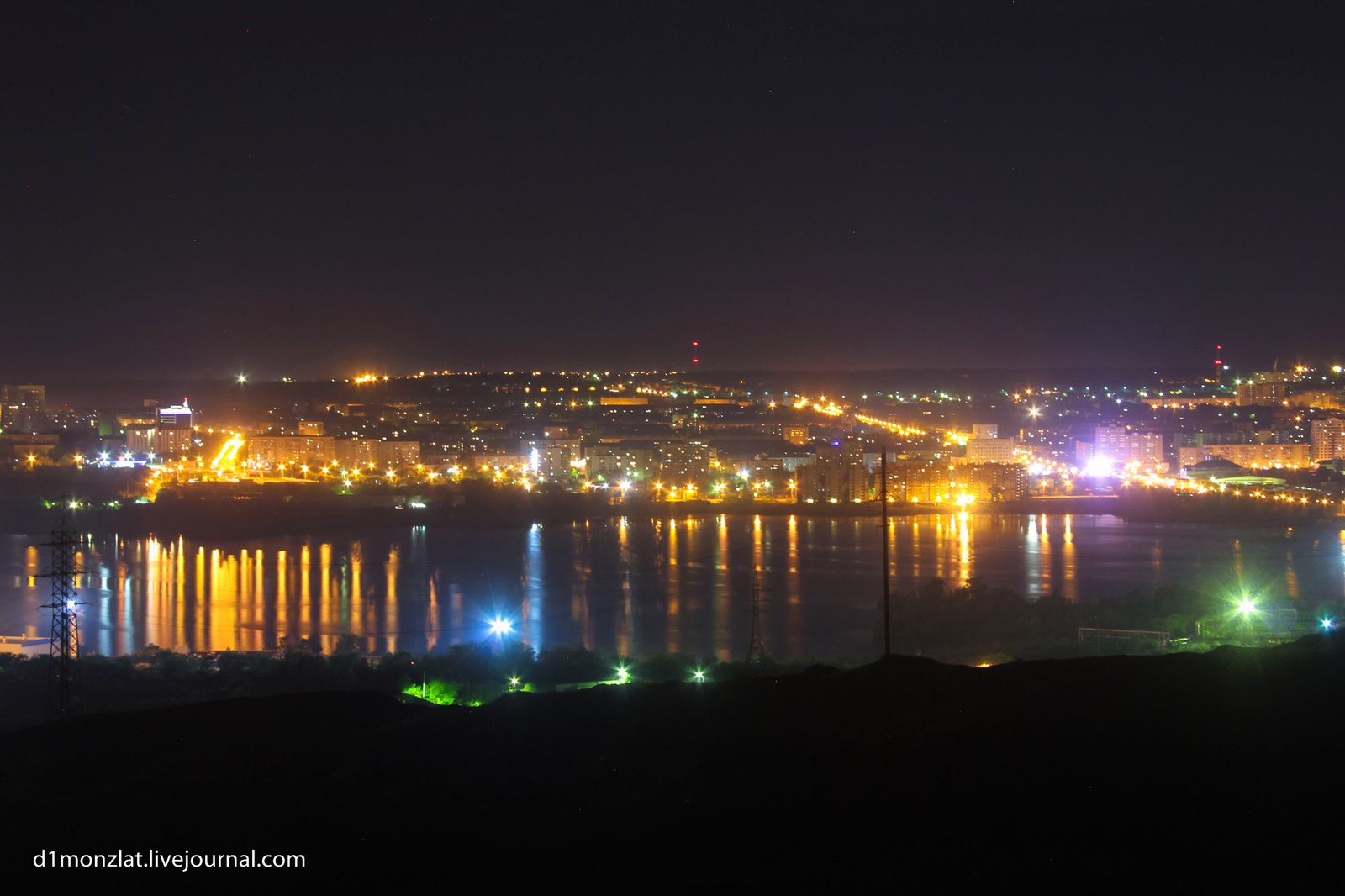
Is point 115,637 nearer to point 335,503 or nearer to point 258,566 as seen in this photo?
point 258,566

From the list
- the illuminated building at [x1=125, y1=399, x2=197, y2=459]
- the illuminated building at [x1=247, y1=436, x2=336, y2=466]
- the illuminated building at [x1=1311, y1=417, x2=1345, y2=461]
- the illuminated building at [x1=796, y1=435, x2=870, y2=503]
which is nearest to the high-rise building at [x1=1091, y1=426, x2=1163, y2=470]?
the illuminated building at [x1=1311, y1=417, x2=1345, y2=461]

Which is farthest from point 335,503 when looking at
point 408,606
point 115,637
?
point 115,637

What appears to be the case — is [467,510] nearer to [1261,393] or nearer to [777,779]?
[777,779]

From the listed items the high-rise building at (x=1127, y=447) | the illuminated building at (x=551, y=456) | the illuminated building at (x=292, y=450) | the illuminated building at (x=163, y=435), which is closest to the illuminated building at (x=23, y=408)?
the illuminated building at (x=163, y=435)

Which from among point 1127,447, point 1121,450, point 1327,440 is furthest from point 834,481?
point 1327,440

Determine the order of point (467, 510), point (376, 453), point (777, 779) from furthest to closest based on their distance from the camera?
point (376, 453) < point (467, 510) < point (777, 779)

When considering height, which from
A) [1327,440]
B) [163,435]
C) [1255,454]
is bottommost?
[1255,454]

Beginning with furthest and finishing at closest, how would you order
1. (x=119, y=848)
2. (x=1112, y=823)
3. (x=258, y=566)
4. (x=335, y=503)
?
(x=335, y=503), (x=258, y=566), (x=119, y=848), (x=1112, y=823)

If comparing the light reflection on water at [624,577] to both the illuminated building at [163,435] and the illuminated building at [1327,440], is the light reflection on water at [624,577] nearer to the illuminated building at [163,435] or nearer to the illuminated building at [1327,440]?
the illuminated building at [1327,440]
